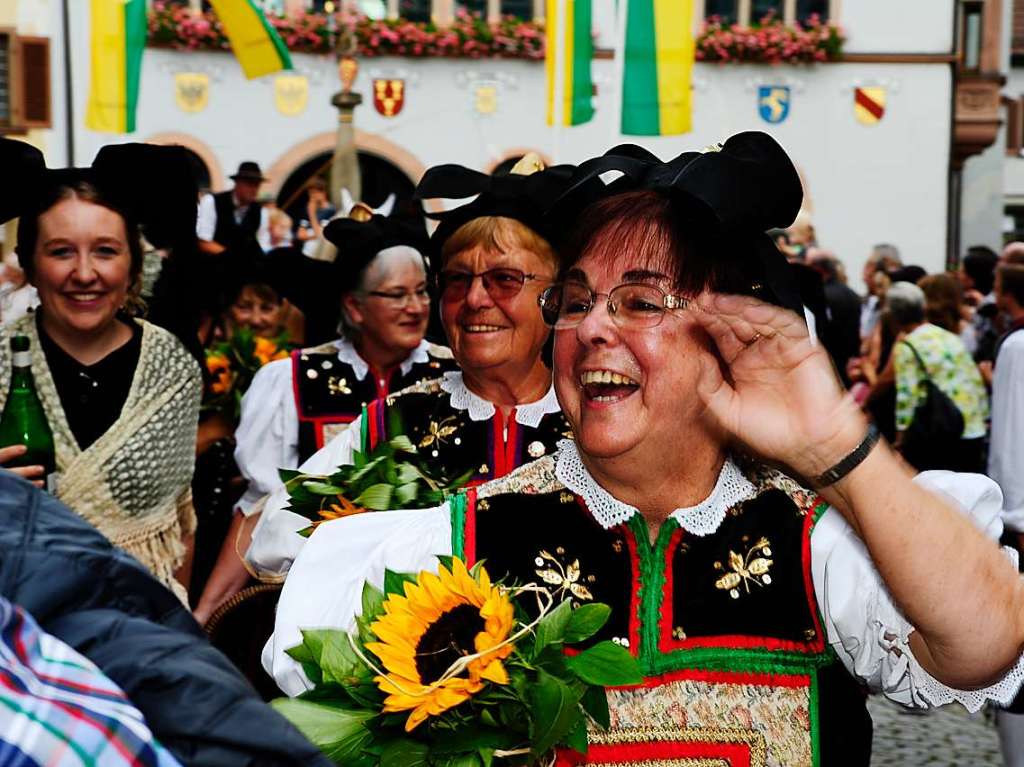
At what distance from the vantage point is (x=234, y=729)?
3.47ft

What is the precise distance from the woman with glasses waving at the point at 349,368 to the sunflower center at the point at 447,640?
295cm

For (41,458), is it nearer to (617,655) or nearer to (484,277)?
(484,277)

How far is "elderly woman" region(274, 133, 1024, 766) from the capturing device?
2199 millimetres

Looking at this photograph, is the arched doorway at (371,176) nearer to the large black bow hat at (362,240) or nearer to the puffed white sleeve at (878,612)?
the large black bow hat at (362,240)

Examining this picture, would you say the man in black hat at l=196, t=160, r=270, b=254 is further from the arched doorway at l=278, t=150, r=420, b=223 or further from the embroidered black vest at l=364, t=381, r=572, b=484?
the arched doorway at l=278, t=150, r=420, b=223

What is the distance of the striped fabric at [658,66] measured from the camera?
802 centimetres

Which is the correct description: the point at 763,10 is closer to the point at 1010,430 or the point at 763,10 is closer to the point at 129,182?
the point at 1010,430

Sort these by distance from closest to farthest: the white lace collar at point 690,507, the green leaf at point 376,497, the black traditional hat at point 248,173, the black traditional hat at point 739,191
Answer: the black traditional hat at point 739,191, the white lace collar at point 690,507, the green leaf at point 376,497, the black traditional hat at point 248,173

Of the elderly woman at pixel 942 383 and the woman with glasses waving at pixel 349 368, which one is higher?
the woman with glasses waving at pixel 349 368

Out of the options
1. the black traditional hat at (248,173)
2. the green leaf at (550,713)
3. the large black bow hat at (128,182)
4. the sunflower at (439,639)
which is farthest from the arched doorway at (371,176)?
the green leaf at (550,713)

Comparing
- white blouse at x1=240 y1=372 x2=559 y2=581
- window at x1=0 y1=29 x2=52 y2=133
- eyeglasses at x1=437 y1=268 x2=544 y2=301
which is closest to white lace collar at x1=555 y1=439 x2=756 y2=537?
white blouse at x1=240 y1=372 x2=559 y2=581

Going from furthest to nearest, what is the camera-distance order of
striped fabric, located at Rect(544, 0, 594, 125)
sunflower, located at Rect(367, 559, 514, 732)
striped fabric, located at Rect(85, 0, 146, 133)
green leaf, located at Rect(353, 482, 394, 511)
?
striped fabric, located at Rect(544, 0, 594, 125) < striped fabric, located at Rect(85, 0, 146, 133) < green leaf, located at Rect(353, 482, 394, 511) < sunflower, located at Rect(367, 559, 514, 732)

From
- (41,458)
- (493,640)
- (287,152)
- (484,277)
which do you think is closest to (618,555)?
(493,640)

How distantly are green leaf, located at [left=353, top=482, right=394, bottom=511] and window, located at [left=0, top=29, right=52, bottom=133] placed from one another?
19555 mm
